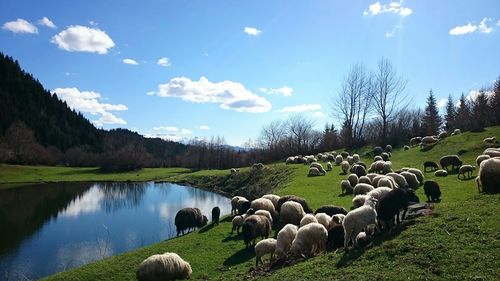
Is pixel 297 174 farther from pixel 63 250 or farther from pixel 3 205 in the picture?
pixel 3 205

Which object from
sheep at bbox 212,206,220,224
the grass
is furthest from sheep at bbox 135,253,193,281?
sheep at bbox 212,206,220,224

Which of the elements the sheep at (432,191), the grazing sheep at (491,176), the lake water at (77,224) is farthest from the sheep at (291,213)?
the lake water at (77,224)

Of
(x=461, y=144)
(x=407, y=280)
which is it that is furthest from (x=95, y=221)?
(x=461, y=144)

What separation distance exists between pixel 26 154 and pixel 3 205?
2904 inches

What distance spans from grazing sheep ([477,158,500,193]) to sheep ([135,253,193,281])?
50.3ft

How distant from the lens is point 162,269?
1645cm

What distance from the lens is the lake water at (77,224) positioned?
26.2 meters

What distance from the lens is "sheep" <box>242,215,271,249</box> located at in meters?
20.1

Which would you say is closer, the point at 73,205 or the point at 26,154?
the point at 73,205

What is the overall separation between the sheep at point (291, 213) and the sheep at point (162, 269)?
308 inches

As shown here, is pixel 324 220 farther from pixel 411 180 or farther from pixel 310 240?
pixel 411 180

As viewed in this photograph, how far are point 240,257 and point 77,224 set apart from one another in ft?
84.6

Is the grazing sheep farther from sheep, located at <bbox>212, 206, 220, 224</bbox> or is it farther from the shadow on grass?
sheep, located at <bbox>212, 206, 220, 224</bbox>

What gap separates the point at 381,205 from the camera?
13953 millimetres
